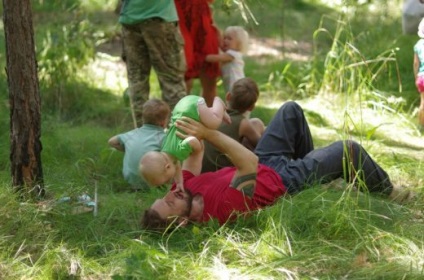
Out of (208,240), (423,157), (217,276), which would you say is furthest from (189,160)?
(423,157)

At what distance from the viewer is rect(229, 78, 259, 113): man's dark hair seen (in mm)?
5094

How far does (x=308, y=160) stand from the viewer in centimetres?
457

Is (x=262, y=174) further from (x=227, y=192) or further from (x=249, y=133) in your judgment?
(x=249, y=133)

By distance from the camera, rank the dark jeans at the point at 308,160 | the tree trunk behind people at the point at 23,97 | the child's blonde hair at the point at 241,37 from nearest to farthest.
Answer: the tree trunk behind people at the point at 23,97
the dark jeans at the point at 308,160
the child's blonde hair at the point at 241,37

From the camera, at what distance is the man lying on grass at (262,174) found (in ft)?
13.6

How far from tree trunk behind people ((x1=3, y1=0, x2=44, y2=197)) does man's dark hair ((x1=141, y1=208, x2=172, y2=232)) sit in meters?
0.67

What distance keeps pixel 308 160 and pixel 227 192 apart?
1.97 ft

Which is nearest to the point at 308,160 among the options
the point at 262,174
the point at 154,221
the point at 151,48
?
the point at 262,174

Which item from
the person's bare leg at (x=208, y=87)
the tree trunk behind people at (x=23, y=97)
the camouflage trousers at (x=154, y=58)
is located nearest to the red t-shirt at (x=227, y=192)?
the tree trunk behind people at (x=23, y=97)

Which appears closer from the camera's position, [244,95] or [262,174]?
[262,174]

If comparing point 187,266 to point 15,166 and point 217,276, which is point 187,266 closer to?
point 217,276

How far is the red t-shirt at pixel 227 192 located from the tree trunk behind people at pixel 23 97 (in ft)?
2.72

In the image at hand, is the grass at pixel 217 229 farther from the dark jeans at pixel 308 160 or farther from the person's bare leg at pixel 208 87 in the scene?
the person's bare leg at pixel 208 87

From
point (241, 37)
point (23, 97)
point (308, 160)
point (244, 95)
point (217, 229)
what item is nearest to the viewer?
point (217, 229)
